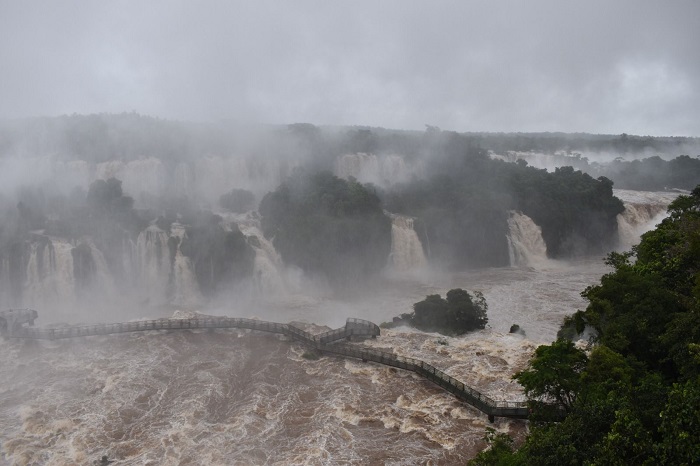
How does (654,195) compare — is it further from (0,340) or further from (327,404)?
(0,340)

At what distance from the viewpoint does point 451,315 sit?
31.9m

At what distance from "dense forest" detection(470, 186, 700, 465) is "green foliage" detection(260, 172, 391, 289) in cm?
2556

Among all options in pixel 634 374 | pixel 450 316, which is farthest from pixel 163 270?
pixel 634 374

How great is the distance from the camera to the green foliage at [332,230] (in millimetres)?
45938

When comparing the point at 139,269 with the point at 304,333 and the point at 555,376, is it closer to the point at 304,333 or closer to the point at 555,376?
the point at 304,333

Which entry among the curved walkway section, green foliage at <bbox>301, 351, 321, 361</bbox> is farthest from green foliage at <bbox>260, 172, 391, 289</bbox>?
green foliage at <bbox>301, 351, 321, 361</bbox>

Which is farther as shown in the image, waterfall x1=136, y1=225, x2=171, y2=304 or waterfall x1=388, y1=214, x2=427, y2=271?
waterfall x1=388, y1=214, x2=427, y2=271

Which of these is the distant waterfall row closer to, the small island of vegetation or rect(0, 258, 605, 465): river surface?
rect(0, 258, 605, 465): river surface

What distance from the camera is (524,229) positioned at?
179ft

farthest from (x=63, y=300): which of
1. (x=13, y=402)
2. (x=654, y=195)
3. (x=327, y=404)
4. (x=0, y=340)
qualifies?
(x=654, y=195)

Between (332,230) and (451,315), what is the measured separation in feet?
60.9

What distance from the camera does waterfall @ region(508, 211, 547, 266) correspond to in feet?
173

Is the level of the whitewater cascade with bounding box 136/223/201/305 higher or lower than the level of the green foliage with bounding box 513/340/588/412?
lower

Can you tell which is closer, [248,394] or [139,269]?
[248,394]
